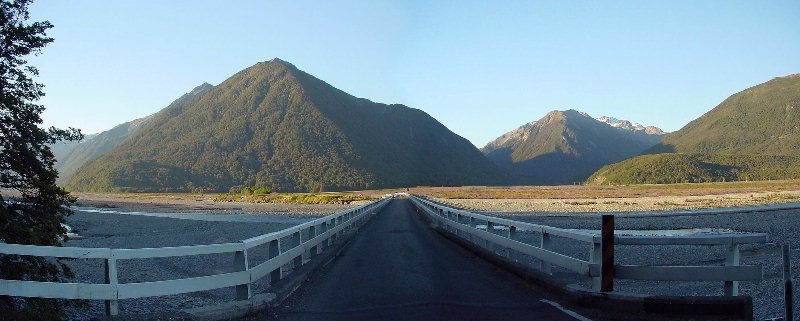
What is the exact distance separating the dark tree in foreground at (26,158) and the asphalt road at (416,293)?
389 cm

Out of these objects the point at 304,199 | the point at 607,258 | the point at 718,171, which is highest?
the point at 718,171

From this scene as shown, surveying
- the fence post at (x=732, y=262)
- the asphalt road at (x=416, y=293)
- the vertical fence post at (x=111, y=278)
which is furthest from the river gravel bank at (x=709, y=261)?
the vertical fence post at (x=111, y=278)

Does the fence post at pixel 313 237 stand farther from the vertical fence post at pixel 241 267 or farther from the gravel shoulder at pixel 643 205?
the gravel shoulder at pixel 643 205

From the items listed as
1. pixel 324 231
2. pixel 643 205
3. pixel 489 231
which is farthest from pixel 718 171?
pixel 489 231

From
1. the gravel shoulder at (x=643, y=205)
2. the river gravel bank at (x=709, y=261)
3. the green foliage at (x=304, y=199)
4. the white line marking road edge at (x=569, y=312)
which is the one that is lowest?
the green foliage at (x=304, y=199)

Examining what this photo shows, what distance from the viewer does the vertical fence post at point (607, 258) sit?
7.97 metres

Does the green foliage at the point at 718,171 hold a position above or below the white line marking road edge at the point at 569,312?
above

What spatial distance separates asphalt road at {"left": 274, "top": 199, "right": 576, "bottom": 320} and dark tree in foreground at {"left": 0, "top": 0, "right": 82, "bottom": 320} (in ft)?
12.8

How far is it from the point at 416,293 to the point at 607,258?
2790 millimetres

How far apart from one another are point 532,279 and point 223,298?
520cm

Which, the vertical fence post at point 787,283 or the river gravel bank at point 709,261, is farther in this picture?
the river gravel bank at point 709,261

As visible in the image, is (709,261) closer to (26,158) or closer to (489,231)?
(489,231)

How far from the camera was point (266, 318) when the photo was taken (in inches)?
311

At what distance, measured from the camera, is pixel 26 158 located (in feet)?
32.1
